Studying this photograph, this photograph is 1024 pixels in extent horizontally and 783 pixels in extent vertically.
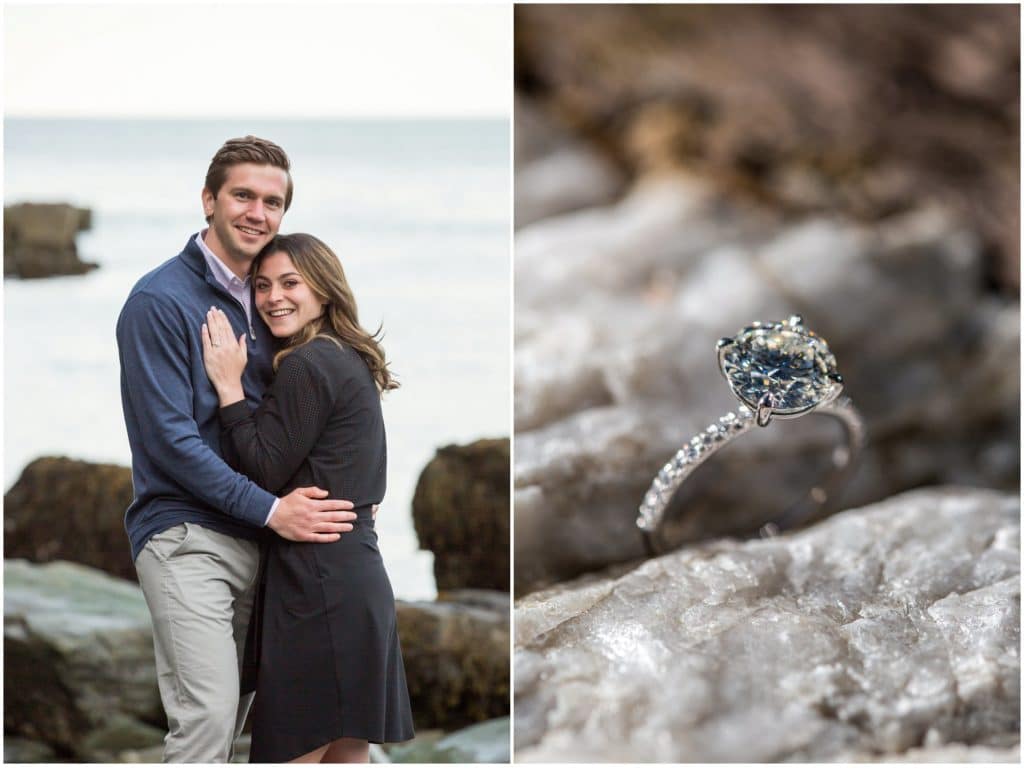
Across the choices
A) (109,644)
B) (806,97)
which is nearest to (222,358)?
(109,644)

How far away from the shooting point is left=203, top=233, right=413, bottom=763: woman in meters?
0.56

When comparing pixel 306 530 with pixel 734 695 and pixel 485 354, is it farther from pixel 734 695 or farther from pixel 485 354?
pixel 734 695

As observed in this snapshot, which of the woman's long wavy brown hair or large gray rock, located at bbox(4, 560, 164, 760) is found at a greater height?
the woman's long wavy brown hair

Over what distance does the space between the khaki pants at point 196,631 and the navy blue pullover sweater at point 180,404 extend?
1 cm

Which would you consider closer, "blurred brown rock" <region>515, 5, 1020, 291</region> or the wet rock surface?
the wet rock surface

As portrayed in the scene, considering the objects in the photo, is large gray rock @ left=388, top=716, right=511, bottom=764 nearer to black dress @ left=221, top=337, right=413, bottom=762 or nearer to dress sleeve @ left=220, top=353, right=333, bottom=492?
black dress @ left=221, top=337, right=413, bottom=762

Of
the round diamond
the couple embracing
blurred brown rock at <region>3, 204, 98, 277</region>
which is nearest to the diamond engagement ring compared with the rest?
the round diamond

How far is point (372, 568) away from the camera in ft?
1.92

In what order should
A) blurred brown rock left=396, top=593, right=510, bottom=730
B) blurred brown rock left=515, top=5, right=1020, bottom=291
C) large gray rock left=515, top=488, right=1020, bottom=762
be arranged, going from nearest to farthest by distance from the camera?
1. large gray rock left=515, top=488, right=1020, bottom=762
2. blurred brown rock left=396, top=593, right=510, bottom=730
3. blurred brown rock left=515, top=5, right=1020, bottom=291

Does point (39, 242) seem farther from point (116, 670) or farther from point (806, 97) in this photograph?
point (806, 97)

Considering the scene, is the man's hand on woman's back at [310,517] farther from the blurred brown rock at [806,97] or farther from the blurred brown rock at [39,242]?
the blurred brown rock at [806,97]

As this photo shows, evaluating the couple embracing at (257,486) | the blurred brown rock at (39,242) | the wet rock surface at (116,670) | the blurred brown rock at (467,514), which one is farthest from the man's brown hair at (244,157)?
the wet rock surface at (116,670)

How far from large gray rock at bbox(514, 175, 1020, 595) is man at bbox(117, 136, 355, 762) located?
0.68 feet
